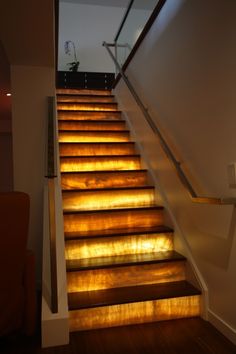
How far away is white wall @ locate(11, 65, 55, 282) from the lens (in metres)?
3.28

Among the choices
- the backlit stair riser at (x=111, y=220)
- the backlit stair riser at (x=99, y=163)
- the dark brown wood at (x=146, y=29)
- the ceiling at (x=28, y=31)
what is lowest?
the backlit stair riser at (x=111, y=220)

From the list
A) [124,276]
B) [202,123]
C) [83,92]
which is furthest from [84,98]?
[124,276]

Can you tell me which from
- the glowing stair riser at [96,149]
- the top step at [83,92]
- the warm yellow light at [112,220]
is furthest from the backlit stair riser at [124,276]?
the top step at [83,92]

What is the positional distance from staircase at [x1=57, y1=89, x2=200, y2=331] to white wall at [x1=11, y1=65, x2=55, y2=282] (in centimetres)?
31

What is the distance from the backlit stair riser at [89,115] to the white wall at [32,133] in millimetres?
1044

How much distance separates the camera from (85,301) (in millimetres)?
2127

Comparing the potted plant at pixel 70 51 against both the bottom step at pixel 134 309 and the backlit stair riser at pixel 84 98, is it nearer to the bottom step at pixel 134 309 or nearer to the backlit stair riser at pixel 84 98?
the backlit stair riser at pixel 84 98

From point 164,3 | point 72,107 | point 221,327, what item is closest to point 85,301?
point 221,327

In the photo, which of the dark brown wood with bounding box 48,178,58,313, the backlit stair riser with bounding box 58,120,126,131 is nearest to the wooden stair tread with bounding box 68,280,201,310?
A: the dark brown wood with bounding box 48,178,58,313

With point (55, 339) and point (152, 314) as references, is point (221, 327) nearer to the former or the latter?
point (152, 314)

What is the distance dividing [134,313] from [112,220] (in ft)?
3.00

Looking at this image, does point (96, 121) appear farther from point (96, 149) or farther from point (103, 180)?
point (103, 180)

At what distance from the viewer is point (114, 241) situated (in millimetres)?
2637

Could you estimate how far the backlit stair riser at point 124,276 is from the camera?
2316mm
